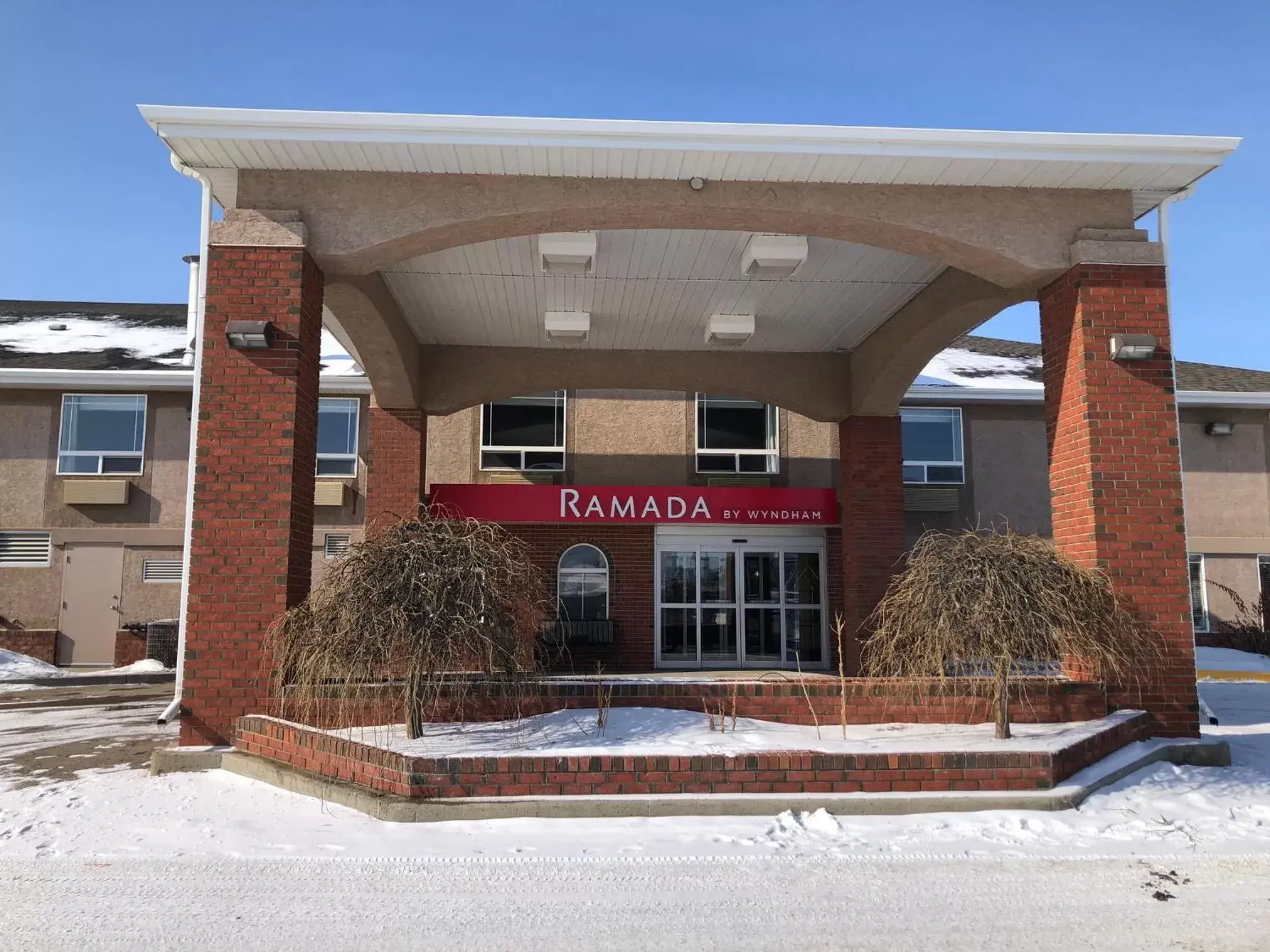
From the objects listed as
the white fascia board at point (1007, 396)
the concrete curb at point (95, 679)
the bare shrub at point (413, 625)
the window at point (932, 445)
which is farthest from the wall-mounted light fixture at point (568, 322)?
the window at point (932, 445)

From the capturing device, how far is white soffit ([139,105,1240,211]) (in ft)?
25.4

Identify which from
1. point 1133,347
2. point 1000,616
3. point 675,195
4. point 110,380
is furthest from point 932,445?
point 110,380

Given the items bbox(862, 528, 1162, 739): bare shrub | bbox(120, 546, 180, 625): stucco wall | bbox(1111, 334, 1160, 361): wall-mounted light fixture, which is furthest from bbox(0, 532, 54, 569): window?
bbox(1111, 334, 1160, 361): wall-mounted light fixture

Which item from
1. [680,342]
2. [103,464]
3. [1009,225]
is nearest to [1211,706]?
[1009,225]

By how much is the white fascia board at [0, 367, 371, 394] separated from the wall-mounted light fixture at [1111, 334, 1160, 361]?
13.8 meters

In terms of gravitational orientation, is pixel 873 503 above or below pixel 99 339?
below

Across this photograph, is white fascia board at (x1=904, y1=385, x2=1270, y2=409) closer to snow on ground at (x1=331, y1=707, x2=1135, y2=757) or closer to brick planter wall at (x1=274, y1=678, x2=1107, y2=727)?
brick planter wall at (x1=274, y1=678, x2=1107, y2=727)

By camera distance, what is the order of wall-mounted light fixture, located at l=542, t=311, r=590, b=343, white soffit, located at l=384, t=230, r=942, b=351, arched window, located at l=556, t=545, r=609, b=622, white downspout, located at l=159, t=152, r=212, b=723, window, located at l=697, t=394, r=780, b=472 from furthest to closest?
1. window, located at l=697, t=394, r=780, b=472
2. arched window, located at l=556, t=545, r=609, b=622
3. wall-mounted light fixture, located at l=542, t=311, r=590, b=343
4. white soffit, located at l=384, t=230, r=942, b=351
5. white downspout, located at l=159, t=152, r=212, b=723

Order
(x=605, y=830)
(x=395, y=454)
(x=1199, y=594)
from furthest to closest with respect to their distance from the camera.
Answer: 1. (x=1199, y=594)
2. (x=395, y=454)
3. (x=605, y=830)

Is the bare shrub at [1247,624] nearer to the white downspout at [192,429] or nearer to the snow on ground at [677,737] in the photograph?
the snow on ground at [677,737]

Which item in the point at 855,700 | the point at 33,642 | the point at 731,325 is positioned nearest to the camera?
the point at 855,700

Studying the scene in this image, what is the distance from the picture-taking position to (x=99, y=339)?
73.9ft

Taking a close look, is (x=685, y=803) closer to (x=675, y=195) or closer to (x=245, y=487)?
(x=245, y=487)

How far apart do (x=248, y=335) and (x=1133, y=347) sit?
7.24 m
